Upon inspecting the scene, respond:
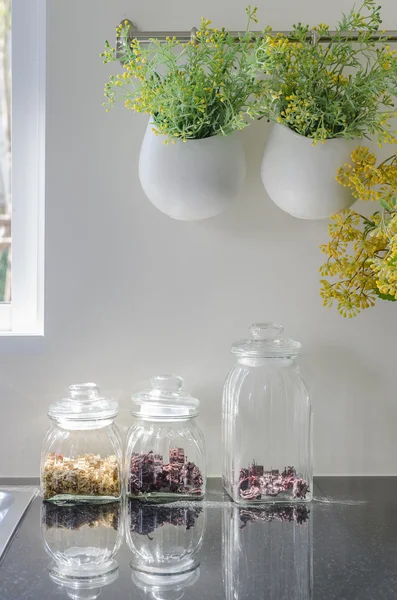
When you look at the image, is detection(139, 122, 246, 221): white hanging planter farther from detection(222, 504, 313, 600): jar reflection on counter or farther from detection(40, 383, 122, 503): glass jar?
detection(222, 504, 313, 600): jar reflection on counter

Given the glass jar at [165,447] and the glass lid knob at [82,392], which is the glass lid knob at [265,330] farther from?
the glass lid knob at [82,392]

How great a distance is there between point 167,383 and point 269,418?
0.66ft

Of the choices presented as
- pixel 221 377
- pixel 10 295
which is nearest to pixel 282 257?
pixel 221 377

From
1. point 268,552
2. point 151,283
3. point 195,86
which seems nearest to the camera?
point 268,552

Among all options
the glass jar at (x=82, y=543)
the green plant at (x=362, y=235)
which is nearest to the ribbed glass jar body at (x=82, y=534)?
the glass jar at (x=82, y=543)

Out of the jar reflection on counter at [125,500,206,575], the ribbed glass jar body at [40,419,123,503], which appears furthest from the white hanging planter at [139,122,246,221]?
the jar reflection on counter at [125,500,206,575]

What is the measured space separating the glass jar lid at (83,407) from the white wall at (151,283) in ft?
0.48

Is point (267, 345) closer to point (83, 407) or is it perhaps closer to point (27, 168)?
point (83, 407)

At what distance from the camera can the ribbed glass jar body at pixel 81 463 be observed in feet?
4.14

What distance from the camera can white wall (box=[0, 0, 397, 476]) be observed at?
141cm

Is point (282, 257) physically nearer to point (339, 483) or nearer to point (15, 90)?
point (339, 483)

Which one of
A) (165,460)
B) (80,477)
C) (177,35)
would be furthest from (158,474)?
(177,35)

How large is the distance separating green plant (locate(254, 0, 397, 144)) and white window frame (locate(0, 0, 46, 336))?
486mm

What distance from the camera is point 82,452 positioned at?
50.6 inches
